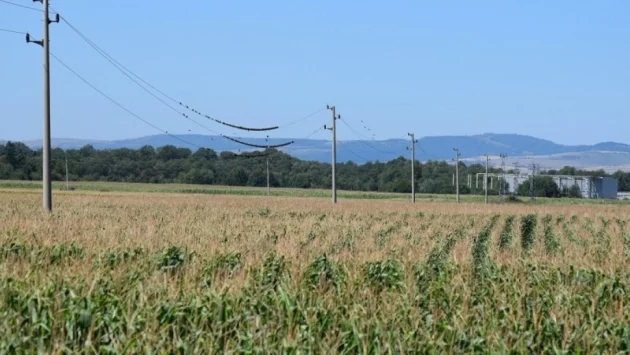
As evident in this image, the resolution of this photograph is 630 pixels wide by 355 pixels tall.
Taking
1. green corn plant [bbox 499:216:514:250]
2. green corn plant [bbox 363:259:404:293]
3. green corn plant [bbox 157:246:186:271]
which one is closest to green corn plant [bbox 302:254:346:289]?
green corn plant [bbox 363:259:404:293]

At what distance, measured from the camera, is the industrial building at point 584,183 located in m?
145

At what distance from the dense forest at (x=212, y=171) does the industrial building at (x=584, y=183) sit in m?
2.35

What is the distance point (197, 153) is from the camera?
155 metres

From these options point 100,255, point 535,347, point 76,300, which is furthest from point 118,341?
point 100,255

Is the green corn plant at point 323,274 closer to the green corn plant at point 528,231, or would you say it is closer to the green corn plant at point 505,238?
the green corn plant at point 505,238

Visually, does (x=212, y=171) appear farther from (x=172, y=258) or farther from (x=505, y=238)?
(x=172, y=258)

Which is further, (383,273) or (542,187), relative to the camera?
(542,187)

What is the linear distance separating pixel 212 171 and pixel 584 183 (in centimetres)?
5655

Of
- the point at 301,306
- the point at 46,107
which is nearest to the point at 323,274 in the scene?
the point at 301,306

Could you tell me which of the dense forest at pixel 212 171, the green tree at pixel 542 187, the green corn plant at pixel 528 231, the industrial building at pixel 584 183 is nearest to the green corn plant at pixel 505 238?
the green corn plant at pixel 528 231

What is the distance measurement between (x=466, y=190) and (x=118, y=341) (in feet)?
459

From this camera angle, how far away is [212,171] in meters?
142

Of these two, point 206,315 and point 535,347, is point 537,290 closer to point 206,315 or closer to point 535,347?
Answer: point 535,347

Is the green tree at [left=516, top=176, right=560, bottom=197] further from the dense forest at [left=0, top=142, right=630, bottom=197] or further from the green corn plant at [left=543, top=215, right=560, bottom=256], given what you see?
the green corn plant at [left=543, top=215, right=560, bottom=256]
